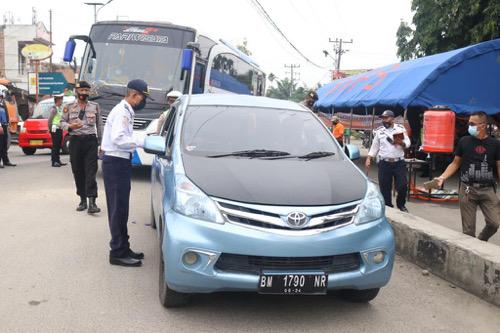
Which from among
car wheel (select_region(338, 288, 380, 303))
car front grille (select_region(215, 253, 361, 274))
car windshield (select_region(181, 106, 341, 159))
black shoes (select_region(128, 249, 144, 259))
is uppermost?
car windshield (select_region(181, 106, 341, 159))

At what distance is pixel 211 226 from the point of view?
362cm

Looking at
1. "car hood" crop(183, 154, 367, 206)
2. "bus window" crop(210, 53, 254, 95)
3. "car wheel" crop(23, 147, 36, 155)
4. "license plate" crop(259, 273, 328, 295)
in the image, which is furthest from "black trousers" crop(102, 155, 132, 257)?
"car wheel" crop(23, 147, 36, 155)

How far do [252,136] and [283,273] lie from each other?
1.59 m

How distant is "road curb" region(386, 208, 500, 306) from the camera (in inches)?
182

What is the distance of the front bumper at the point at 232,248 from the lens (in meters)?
3.57

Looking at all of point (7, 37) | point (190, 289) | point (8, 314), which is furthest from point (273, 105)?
point (7, 37)

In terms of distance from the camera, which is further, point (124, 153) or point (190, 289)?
point (124, 153)

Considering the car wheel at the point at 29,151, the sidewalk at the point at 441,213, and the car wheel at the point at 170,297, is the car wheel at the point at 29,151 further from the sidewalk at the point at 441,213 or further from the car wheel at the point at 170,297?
the car wheel at the point at 170,297

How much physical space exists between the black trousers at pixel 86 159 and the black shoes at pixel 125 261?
2505 mm

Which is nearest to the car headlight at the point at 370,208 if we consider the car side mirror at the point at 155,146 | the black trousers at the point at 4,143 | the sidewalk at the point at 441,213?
the car side mirror at the point at 155,146

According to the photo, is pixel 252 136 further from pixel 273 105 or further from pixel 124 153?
pixel 124 153

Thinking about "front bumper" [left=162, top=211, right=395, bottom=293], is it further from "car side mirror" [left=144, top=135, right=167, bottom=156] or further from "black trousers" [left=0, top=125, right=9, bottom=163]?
"black trousers" [left=0, top=125, right=9, bottom=163]

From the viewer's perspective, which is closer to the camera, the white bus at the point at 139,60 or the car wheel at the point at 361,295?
the car wheel at the point at 361,295

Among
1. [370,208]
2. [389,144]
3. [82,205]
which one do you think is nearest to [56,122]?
[82,205]
